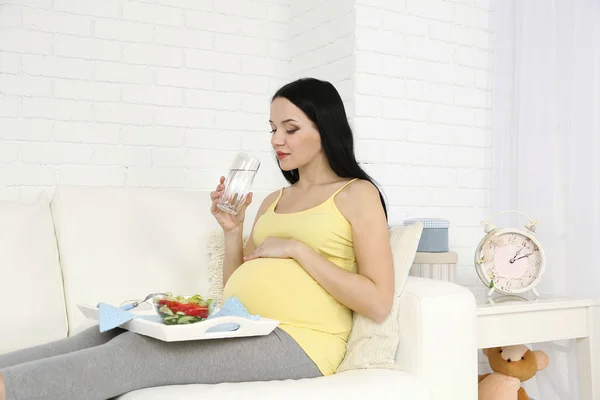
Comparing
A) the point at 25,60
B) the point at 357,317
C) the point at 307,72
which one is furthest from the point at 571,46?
the point at 25,60

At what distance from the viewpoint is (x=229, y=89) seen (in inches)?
117

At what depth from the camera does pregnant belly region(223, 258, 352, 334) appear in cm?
180

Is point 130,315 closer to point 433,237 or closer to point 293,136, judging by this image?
point 293,136

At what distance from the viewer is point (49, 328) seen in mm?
2078

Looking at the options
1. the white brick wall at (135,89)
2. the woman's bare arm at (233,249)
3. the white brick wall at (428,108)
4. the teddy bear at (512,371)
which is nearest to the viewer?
the woman's bare arm at (233,249)

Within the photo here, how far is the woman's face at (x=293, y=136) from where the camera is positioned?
2.02 m

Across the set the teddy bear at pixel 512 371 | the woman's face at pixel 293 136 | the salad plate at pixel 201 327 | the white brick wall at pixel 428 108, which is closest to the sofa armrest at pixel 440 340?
the salad plate at pixel 201 327

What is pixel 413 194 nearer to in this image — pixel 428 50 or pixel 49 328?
pixel 428 50

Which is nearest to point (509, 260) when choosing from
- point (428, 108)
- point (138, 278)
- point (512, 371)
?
point (512, 371)

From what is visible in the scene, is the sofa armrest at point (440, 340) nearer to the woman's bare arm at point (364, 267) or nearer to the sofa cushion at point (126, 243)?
the woman's bare arm at point (364, 267)

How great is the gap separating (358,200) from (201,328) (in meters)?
0.62

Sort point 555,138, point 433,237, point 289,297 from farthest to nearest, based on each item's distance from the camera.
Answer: point 555,138 < point 433,237 < point 289,297

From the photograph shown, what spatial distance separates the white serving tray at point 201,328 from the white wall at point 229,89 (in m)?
1.16

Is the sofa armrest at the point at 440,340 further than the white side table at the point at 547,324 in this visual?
No
